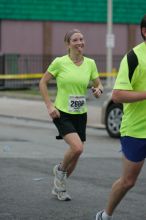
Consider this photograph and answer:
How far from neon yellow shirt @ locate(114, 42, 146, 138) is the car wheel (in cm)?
835

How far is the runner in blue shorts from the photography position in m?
5.84

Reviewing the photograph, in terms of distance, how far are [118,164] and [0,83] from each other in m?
16.1

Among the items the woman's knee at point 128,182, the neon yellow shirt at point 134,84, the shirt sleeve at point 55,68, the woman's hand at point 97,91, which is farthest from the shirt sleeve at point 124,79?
the shirt sleeve at point 55,68

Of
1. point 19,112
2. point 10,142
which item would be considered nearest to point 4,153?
point 10,142

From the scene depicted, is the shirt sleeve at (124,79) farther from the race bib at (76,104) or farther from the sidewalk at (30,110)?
the sidewalk at (30,110)

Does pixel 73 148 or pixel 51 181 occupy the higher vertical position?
pixel 73 148

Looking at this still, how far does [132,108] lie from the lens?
5.99 m

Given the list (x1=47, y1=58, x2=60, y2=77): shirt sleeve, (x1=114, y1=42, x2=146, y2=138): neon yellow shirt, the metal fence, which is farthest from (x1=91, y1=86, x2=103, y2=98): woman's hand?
the metal fence

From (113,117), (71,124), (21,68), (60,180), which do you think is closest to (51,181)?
(60,180)

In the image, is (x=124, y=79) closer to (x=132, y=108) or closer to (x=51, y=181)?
(x=132, y=108)

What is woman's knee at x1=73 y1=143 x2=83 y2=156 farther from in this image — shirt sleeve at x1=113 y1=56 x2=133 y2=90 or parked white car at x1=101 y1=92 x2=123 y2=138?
parked white car at x1=101 y1=92 x2=123 y2=138

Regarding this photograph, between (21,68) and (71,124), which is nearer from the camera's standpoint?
(71,124)

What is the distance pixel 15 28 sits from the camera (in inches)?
1204

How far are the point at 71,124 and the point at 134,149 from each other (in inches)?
76.6
